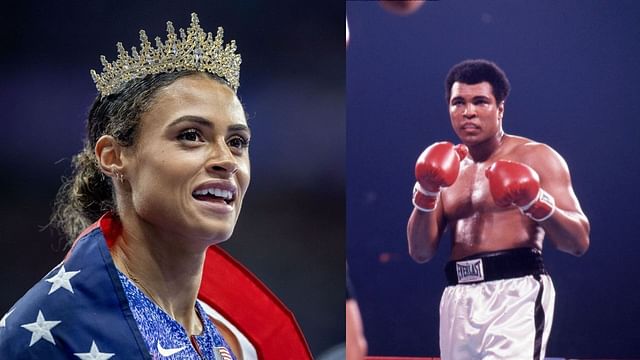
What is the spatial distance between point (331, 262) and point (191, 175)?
38.5 inches

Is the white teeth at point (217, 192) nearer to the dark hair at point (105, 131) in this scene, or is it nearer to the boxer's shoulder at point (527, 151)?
the dark hair at point (105, 131)

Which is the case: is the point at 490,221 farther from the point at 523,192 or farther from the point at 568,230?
the point at 568,230

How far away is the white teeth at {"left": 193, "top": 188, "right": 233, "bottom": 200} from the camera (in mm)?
1701

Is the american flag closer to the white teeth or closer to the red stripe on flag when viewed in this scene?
the white teeth

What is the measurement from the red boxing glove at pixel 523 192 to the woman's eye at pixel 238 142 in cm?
209

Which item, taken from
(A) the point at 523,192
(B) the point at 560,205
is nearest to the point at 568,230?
(B) the point at 560,205

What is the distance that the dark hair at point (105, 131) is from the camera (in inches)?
68.7

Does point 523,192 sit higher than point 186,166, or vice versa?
point 523,192

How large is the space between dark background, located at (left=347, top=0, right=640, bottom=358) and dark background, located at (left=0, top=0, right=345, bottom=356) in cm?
107

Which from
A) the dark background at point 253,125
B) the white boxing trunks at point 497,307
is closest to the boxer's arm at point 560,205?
the white boxing trunks at point 497,307

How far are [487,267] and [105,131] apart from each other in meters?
2.34

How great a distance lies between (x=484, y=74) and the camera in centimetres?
371

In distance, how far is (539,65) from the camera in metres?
3.68

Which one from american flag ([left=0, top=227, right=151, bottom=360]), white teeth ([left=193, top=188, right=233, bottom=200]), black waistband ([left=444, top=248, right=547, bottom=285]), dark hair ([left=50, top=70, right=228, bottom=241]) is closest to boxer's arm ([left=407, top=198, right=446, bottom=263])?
black waistband ([left=444, top=248, right=547, bottom=285])
